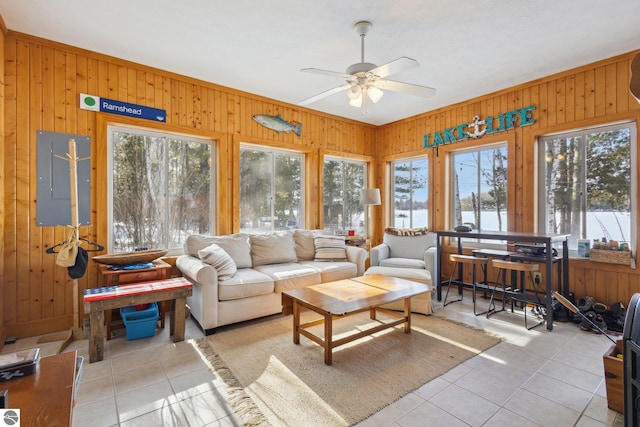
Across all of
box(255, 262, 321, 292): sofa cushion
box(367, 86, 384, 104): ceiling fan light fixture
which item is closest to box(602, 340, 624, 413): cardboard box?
box(367, 86, 384, 104): ceiling fan light fixture

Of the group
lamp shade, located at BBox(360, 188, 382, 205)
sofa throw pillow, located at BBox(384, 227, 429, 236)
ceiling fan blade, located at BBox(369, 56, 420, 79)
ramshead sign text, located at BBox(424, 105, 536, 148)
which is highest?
ramshead sign text, located at BBox(424, 105, 536, 148)

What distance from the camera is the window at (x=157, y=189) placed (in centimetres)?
362

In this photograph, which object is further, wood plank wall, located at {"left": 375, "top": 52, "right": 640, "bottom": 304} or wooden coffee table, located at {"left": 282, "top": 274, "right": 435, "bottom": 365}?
wood plank wall, located at {"left": 375, "top": 52, "right": 640, "bottom": 304}

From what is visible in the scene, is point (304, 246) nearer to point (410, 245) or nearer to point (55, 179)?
point (410, 245)

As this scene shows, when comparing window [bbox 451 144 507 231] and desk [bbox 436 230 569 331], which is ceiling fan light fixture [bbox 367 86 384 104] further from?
window [bbox 451 144 507 231]

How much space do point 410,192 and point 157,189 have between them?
4106 mm

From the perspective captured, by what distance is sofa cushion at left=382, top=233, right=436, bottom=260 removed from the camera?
14.8ft

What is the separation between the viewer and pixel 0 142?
9.10 ft

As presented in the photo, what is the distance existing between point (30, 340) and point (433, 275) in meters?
4.36

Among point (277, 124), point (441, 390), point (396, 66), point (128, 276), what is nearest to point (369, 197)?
point (277, 124)

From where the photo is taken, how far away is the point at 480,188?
4.74m

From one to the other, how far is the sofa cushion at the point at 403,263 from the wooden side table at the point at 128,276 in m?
2.74

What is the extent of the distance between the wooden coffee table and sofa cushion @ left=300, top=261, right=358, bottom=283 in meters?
0.63

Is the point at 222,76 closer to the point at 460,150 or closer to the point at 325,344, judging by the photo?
the point at 325,344
